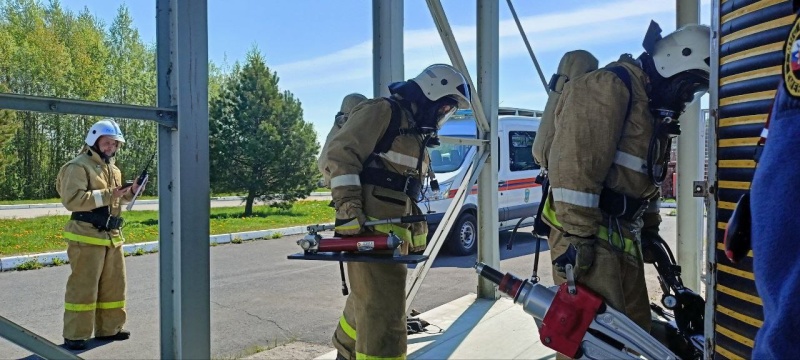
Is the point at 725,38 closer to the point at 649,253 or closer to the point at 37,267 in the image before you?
the point at 649,253

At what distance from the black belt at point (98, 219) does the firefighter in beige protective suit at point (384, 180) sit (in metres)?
2.48

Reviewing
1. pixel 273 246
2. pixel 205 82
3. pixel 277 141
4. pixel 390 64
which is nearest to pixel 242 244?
pixel 273 246

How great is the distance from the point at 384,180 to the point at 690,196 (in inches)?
116

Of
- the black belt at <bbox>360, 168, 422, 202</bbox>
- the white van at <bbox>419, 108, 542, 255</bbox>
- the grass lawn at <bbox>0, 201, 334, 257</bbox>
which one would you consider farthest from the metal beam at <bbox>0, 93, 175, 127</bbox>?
the grass lawn at <bbox>0, 201, 334, 257</bbox>

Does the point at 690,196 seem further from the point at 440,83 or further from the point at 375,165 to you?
the point at 375,165

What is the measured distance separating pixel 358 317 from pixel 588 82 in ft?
5.32

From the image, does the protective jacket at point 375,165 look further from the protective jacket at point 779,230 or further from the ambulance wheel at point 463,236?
the ambulance wheel at point 463,236

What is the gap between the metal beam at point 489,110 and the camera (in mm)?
5195

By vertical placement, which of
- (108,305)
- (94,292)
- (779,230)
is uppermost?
(779,230)

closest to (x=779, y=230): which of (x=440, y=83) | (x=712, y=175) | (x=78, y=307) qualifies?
(x=712, y=175)

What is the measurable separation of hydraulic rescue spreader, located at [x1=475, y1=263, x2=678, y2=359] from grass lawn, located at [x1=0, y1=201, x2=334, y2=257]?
8.78 meters

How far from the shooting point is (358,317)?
2.95 metres

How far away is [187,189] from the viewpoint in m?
2.14

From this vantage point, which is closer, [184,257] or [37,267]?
[184,257]
